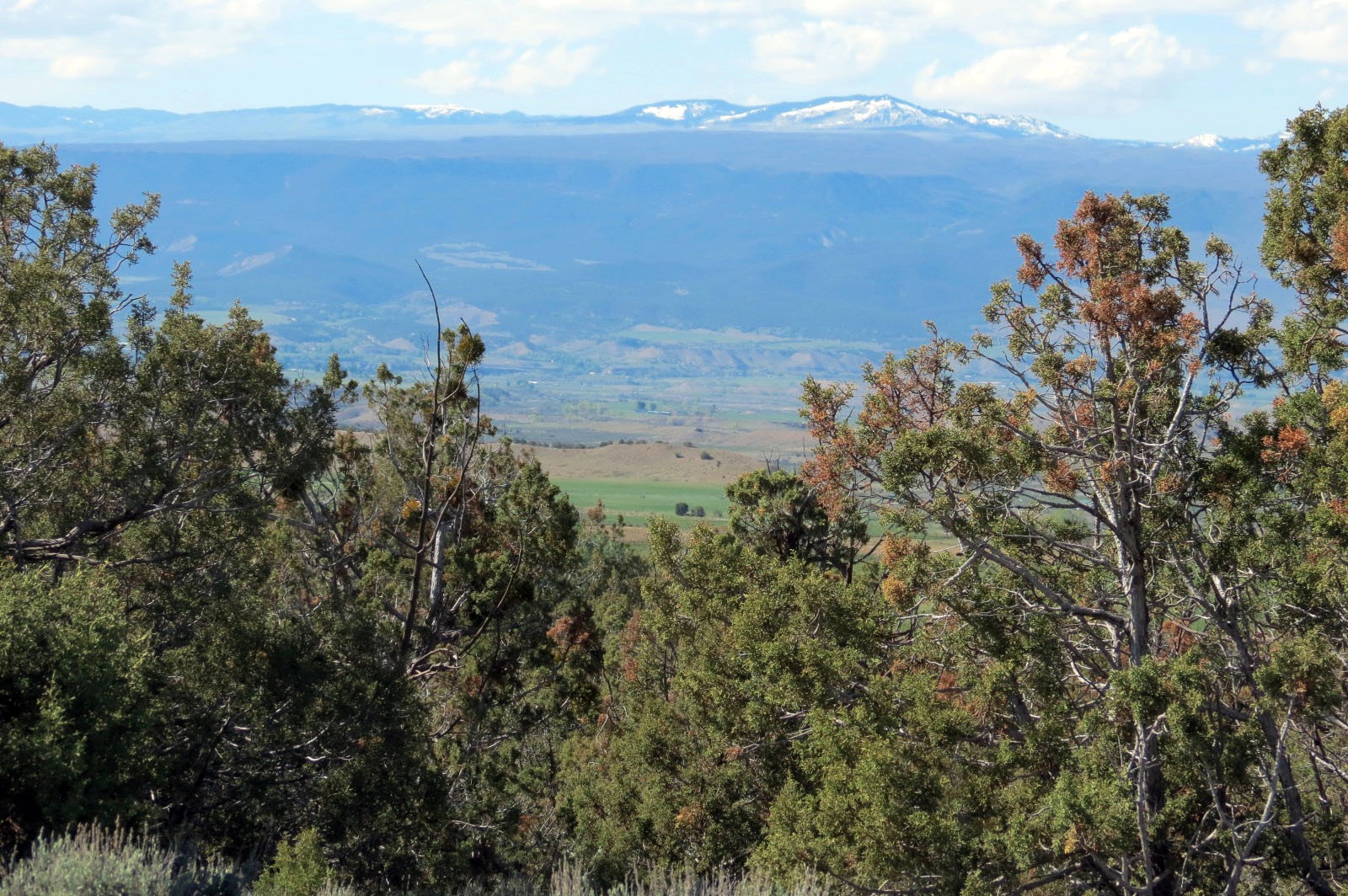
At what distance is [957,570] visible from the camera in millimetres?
12883

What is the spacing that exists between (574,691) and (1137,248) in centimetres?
1240

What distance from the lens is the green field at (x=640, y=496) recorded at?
309 ft

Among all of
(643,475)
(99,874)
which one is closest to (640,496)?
(643,475)

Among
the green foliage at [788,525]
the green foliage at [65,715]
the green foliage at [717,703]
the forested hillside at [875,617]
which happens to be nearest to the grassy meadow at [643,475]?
the green foliage at [788,525]

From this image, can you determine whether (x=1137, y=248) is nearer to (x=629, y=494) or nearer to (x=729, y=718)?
(x=729, y=718)

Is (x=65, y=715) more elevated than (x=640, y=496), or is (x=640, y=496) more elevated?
(x=65, y=715)

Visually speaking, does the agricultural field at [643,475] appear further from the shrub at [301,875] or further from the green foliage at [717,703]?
the shrub at [301,875]

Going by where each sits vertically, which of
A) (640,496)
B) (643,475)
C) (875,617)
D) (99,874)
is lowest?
(643,475)

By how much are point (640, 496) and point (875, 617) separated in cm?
9367

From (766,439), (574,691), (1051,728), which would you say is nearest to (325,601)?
(574,691)

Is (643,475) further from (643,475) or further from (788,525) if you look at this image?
(788,525)

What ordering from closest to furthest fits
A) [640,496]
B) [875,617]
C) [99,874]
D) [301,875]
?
[99,874], [301,875], [875,617], [640,496]

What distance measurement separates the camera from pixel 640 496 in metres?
107

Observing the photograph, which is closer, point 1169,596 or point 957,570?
point 957,570
